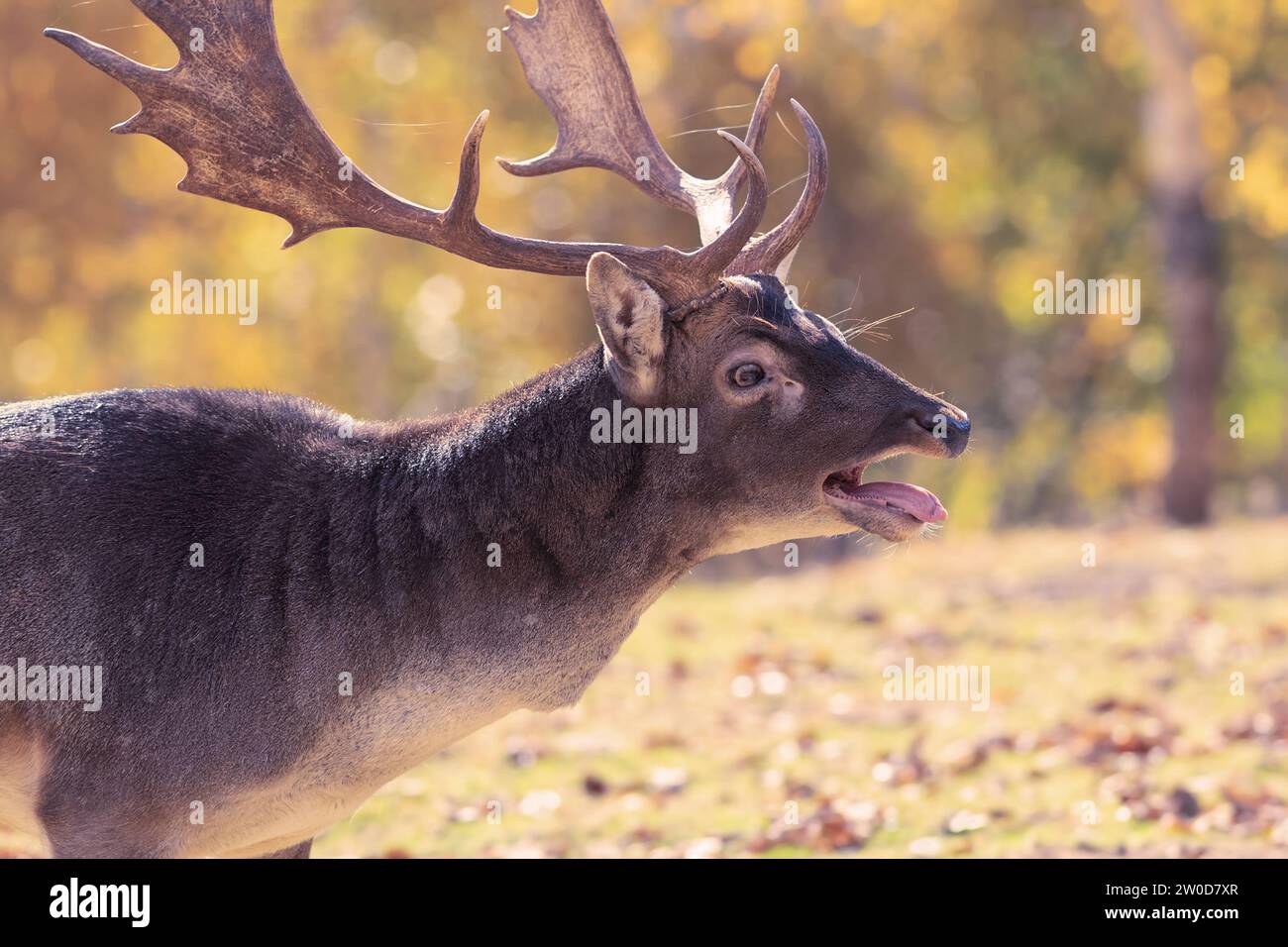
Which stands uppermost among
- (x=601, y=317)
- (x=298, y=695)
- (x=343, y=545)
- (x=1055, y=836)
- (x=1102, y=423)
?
(x=1102, y=423)

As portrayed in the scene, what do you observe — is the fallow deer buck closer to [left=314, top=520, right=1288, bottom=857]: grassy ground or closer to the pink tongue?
the pink tongue

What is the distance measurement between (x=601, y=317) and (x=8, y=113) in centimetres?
1769

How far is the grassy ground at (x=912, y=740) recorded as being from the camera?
23.0 ft

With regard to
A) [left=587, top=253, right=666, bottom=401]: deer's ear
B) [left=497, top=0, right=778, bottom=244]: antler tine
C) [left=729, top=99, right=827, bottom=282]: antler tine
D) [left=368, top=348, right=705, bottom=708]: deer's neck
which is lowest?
[left=368, top=348, right=705, bottom=708]: deer's neck

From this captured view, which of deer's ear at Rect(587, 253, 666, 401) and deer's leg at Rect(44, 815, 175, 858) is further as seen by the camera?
deer's ear at Rect(587, 253, 666, 401)

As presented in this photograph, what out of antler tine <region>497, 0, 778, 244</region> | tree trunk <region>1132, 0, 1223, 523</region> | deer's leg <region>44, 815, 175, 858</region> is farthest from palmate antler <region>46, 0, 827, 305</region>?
tree trunk <region>1132, 0, 1223, 523</region>

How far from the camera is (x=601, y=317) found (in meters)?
4.81

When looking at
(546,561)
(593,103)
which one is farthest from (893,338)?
(546,561)

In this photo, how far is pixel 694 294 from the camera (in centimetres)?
503

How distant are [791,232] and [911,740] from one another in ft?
12.9

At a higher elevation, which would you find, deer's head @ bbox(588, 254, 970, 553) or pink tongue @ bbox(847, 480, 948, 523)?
deer's head @ bbox(588, 254, 970, 553)

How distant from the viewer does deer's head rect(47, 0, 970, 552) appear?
4.86 meters

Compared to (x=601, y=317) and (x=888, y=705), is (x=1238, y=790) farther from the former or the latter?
(x=601, y=317)
